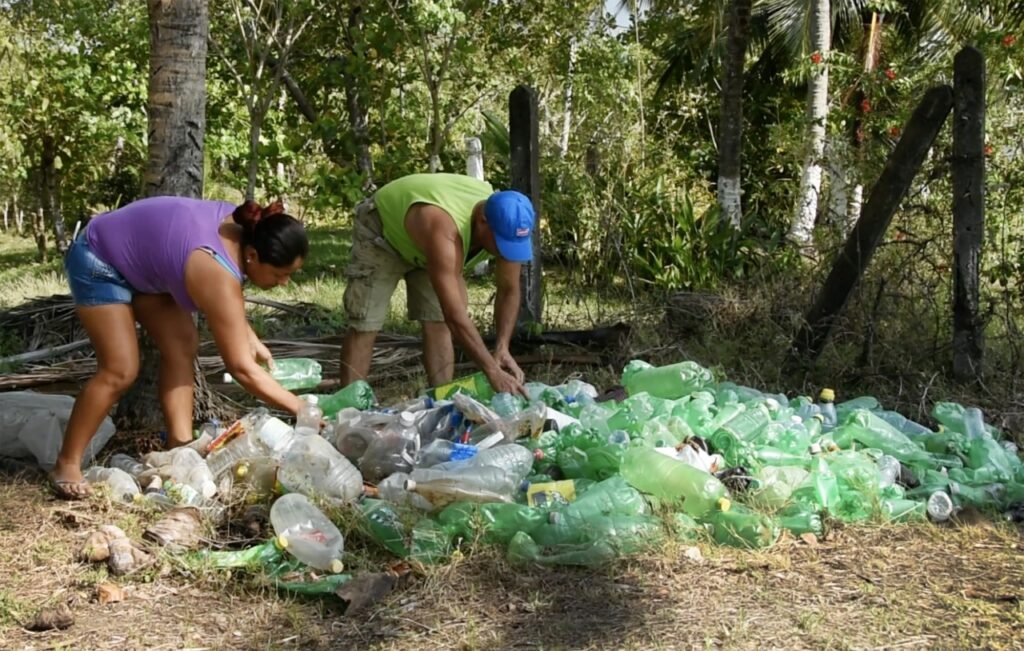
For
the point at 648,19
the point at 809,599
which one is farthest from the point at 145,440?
the point at 648,19

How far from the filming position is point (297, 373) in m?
5.75

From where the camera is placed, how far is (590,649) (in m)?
3.06

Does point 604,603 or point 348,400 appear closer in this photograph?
point 604,603

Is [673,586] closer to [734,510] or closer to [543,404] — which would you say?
[734,510]

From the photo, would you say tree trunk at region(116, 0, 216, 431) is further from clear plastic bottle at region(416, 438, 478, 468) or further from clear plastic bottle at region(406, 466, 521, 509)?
clear plastic bottle at region(406, 466, 521, 509)

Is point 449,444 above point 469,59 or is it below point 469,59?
below

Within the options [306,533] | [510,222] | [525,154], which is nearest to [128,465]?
[306,533]

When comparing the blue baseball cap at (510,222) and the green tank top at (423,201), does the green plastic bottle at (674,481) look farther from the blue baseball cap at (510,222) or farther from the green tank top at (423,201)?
the green tank top at (423,201)

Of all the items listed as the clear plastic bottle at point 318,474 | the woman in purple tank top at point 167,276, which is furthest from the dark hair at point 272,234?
the clear plastic bottle at point 318,474

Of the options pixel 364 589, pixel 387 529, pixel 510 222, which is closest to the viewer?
pixel 364 589

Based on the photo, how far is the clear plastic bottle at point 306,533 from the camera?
362 cm

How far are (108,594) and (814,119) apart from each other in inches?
360

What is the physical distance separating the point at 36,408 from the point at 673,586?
3.19m

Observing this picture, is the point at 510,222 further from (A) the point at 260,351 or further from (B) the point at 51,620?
(B) the point at 51,620
